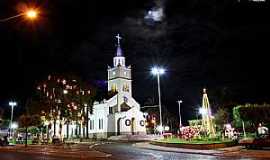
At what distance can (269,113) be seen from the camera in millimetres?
45094

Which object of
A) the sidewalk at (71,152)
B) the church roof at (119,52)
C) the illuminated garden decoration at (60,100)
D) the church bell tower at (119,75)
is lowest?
the sidewalk at (71,152)

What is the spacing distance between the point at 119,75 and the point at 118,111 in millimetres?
9607

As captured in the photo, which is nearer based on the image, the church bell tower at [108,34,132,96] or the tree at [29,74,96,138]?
the tree at [29,74,96,138]

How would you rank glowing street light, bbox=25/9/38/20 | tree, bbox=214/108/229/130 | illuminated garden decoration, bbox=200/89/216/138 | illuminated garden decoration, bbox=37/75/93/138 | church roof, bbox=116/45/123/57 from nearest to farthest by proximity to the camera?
glowing street light, bbox=25/9/38/20, illuminated garden decoration, bbox=200/89/216/138, illuminated garden decoration, bbox=37/75/93/138, tree, bbox=214/108/229/130, church roof, bbox=116/45/123/57

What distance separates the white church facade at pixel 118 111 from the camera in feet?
250

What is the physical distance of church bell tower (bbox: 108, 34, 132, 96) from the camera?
8388 centimetres

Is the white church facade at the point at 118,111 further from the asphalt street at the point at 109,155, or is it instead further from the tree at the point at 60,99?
the asphalt street at the point at 109,155

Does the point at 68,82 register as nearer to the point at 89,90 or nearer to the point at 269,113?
the point at 89,90

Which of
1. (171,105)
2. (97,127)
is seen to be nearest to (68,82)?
(97,127)

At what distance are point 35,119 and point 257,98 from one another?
146 feet

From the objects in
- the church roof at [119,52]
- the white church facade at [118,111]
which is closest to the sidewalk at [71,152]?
the white church facade at [118,111]

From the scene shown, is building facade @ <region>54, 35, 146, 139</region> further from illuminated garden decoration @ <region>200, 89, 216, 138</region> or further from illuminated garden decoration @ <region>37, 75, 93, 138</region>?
illuminated garden decoration @ <region>200, 89, 216, 138</region>

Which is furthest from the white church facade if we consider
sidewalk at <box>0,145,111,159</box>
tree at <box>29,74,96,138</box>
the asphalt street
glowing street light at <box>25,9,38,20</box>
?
glowing street light at <box>25,9,38,20</box>

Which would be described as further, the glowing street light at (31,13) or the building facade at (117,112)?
the building facade at (117,112)
